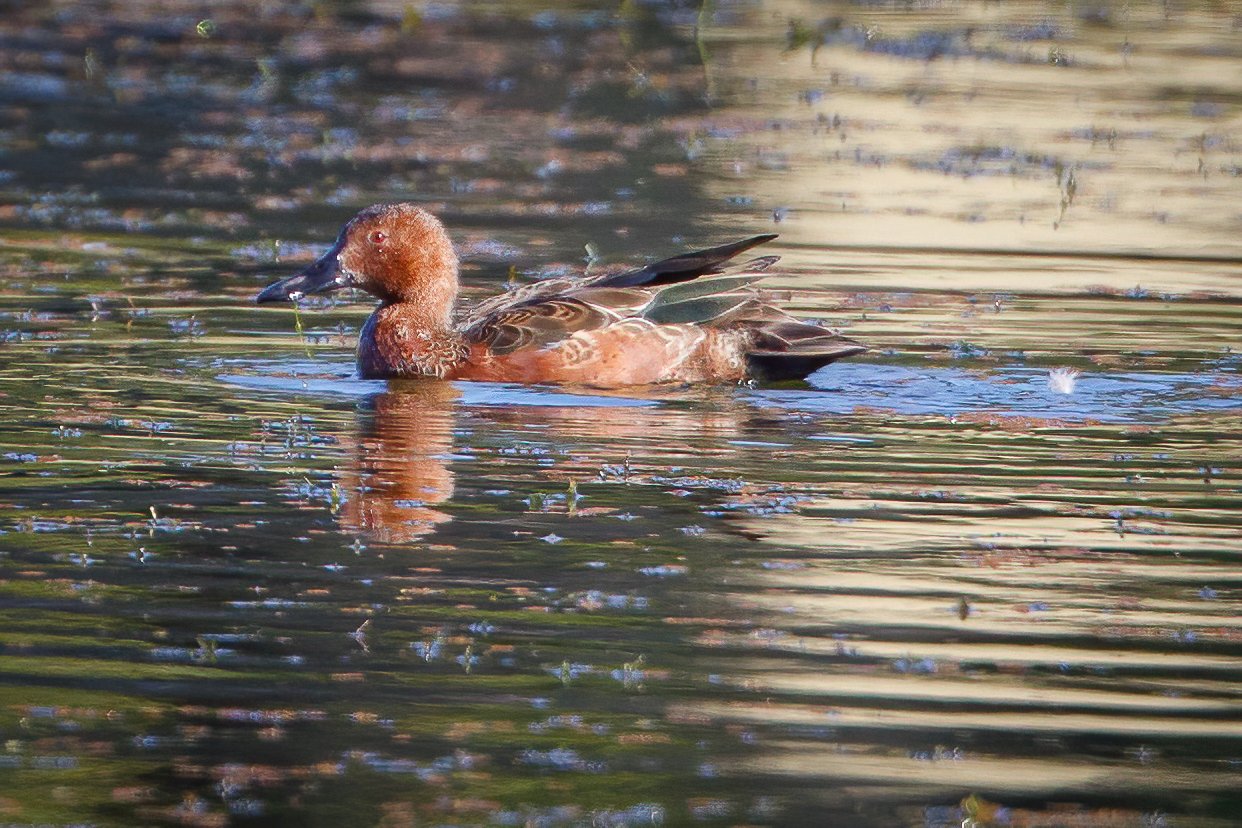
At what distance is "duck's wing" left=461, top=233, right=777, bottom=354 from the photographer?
32.8 feet

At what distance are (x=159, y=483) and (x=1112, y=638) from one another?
11.6ft

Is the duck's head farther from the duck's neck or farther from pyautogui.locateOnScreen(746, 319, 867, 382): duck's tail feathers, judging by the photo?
pyautogui.locateOnScreen(746, 319, 867, 382): duck's tail feathers

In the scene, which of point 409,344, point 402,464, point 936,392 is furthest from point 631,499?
point 409,344

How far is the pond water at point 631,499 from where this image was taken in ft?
17.8

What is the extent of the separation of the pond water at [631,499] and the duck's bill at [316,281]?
1.07 ft

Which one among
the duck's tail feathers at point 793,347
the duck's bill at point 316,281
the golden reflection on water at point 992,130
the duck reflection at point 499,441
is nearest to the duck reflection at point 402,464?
the duck reflection at point 499,441

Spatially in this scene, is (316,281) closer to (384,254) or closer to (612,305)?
(384,254)

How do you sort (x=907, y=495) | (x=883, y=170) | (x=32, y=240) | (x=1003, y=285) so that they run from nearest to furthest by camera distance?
1. (x=907, y=495)
2. (x=1003, y=285)
3. (x=32, y=240)
4. (x=883, y=170)

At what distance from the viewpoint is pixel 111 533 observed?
7336mm

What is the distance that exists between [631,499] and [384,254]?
128 inches

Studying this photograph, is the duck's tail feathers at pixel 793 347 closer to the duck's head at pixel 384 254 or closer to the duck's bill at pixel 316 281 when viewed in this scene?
the duck's head at pixel 384 254

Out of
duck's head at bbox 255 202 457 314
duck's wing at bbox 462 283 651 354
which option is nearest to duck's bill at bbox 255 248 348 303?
duck's head at bbox 255 202 457 314

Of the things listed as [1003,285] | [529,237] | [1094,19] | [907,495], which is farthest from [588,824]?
[1094,19]

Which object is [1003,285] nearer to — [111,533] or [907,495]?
[907,495]
